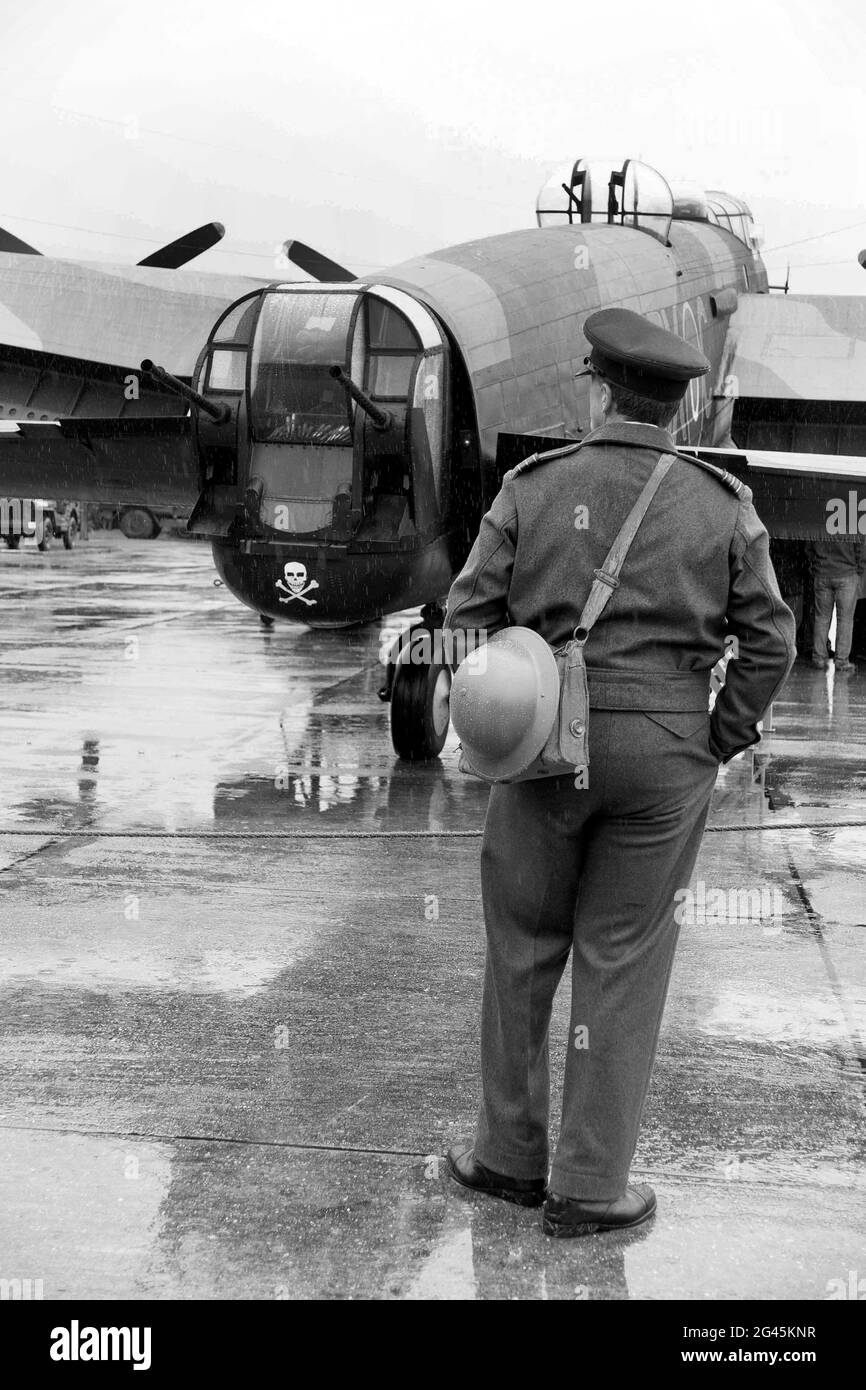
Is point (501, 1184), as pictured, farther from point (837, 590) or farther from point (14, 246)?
point (14, 246)

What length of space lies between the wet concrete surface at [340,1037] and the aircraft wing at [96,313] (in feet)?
44.1

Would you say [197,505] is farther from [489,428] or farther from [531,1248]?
[531,1248]

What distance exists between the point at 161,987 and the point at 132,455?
7440 mm

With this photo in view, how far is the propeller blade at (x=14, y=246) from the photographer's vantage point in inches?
899

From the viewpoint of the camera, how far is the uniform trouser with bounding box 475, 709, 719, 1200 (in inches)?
140

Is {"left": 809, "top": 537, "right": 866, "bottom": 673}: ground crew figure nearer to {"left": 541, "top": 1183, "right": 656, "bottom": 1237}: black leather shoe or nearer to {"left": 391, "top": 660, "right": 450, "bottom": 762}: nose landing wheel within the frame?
{"left": 391, "top": 660, "right": 450, "bottom": 762}: nose landing wheel

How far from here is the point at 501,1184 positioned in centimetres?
373

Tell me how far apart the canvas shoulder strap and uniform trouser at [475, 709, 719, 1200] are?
0.75 feet

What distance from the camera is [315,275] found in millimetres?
17469

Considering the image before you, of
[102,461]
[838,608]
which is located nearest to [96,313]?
[102,461]

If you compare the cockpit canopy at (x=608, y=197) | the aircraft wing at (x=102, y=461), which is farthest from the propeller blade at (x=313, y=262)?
the aircraft wing at (x=102, y=461)

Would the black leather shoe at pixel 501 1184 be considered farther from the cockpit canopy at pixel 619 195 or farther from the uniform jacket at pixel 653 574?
the cockpit canopy at pixel 619 195

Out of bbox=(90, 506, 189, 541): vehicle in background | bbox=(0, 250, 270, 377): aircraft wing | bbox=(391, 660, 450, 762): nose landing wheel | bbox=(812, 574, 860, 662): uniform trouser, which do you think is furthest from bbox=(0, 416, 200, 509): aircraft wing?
bbox=(90, 506, 189, 541): vehicle in background

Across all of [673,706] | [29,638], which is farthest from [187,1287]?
[29,638]
